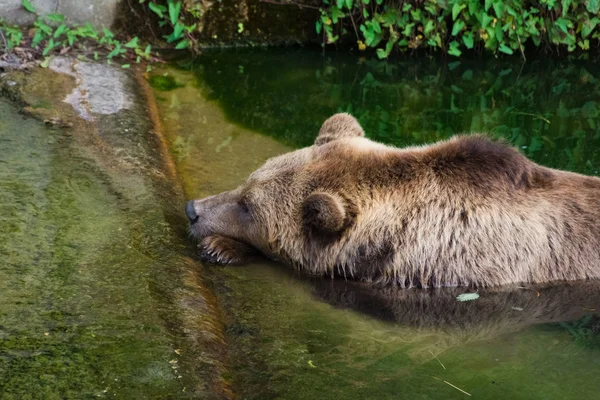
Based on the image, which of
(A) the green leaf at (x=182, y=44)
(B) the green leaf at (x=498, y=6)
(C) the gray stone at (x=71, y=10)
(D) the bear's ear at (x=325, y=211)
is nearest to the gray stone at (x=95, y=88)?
(C) the gray stone at (x=71, y=10)

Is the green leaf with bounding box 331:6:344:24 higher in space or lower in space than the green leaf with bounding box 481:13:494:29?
lower

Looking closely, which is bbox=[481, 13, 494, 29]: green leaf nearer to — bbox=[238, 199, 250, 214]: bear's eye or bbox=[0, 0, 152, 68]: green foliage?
→ bbox=[0, 0, 152, 68]: green foliage

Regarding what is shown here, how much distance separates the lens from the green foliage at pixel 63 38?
28.1 ft

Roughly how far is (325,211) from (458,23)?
229 inches

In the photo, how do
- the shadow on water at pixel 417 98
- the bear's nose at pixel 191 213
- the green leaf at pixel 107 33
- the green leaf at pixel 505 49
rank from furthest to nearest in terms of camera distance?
1. the green leaf at pixel 505 49
2. the green leaf at pixel 107 33
3. the shadow on water at pixel 417 98
4. the bear's nose at pixel 191 213

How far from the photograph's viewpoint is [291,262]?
19.0ft

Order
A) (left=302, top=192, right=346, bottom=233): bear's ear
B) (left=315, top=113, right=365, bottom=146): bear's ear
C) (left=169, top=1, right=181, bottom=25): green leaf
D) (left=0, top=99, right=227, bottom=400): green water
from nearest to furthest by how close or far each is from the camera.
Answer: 1. (left=0, top=99, right=227, bottom=400): green water
2. (left=302, top=192, right=346, bottom=233): bear's ear
3. (left=315, top=113, right=365, bottom=146): bear's ear
4. (left=169, top=1, right=181, bottom=25): green leaf

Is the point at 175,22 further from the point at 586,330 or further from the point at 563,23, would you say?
the point at 586,330

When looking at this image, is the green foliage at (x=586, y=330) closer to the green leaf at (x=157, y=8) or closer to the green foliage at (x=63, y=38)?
the green foliage at (x=63, y=38)

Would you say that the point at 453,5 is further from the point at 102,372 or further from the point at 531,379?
the point at 102,372

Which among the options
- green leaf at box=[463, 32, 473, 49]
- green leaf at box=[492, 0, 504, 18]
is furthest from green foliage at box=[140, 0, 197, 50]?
green leaf at box=[492, 0, 504, 18]

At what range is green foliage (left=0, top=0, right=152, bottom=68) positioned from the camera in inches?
338

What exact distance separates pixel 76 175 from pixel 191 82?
3.41 metres

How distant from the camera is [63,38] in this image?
910 centimetres
